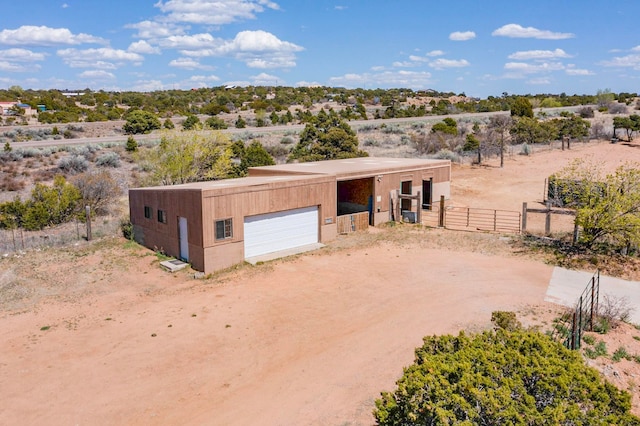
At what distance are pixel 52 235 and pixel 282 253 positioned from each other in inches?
449

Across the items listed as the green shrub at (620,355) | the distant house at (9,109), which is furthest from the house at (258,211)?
the distant house at (9,109)

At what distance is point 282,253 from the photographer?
20.5 m

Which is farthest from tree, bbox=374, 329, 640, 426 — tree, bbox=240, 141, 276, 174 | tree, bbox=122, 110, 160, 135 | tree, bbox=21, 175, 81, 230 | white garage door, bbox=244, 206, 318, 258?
tree, bbox=122, 110, 160, 135

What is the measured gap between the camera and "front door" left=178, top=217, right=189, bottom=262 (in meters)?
19.2

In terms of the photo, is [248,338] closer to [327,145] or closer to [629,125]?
[327,145]

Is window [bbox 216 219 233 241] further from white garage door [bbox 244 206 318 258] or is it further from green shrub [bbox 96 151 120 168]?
green shrub [bbox 96 151 120 168]

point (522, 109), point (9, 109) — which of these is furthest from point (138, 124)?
point (522, 109)

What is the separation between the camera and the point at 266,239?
66.1 feet

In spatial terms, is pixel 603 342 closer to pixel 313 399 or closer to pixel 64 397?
pixel 313 399

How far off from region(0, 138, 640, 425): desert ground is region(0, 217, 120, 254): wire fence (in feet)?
4.84

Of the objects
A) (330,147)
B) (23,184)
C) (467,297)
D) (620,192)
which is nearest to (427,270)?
(467,297)

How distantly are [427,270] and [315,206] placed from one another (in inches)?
230

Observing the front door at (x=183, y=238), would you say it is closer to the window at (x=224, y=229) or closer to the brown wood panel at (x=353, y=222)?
the window at (x=224, y=229)

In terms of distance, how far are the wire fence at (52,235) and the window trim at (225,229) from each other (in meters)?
8.10
